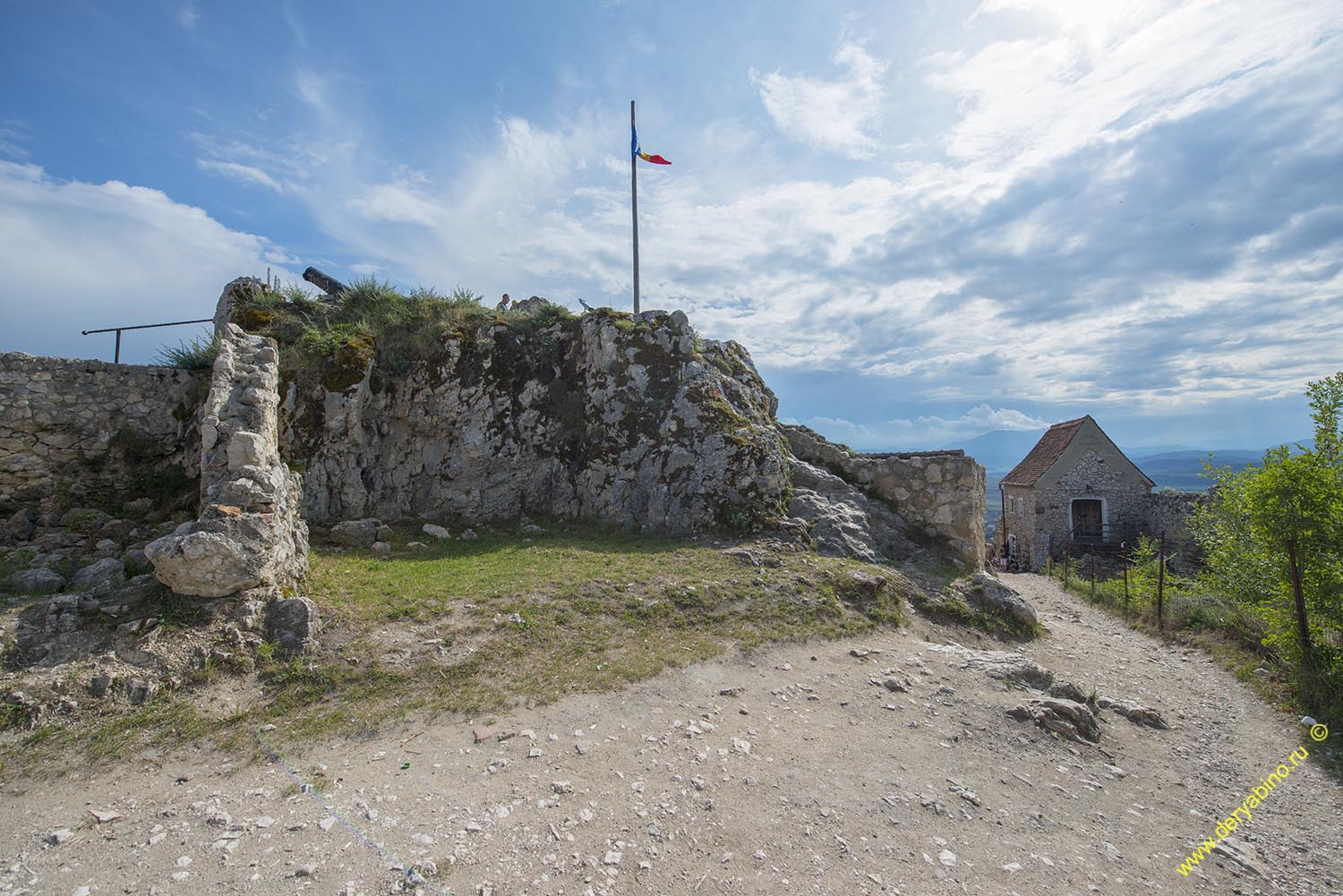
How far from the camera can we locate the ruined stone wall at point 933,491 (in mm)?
13070

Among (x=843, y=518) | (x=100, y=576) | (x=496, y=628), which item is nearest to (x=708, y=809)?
(x=496, y=628)

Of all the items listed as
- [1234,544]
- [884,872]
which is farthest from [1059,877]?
[1234,544]

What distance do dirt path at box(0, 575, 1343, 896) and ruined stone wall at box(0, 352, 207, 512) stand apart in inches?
326

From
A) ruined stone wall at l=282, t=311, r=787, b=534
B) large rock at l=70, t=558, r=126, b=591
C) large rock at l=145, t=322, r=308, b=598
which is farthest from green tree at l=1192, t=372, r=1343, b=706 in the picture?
large rock at l=70, t=558, r=126, b=591

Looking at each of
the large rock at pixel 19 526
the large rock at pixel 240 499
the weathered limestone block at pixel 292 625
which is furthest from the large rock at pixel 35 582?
the large rock at pixel 19 526

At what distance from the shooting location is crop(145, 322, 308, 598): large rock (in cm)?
699

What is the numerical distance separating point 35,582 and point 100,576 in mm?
725

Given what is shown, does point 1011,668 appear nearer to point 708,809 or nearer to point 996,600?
point 996,600

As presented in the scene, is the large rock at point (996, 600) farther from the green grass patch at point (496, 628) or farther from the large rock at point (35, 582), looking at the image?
the large rock at point (35, 582)

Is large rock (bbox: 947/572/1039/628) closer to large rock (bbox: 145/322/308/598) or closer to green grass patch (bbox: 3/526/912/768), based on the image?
green grass patch (bbox: 3/526/912/768)

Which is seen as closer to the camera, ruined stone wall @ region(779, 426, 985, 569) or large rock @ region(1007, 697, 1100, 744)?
large rock @ region(1007, 697, 1100, 744)

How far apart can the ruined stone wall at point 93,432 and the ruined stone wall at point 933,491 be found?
47.0 ft

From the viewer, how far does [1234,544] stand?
11055mm

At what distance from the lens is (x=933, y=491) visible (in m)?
13.6
